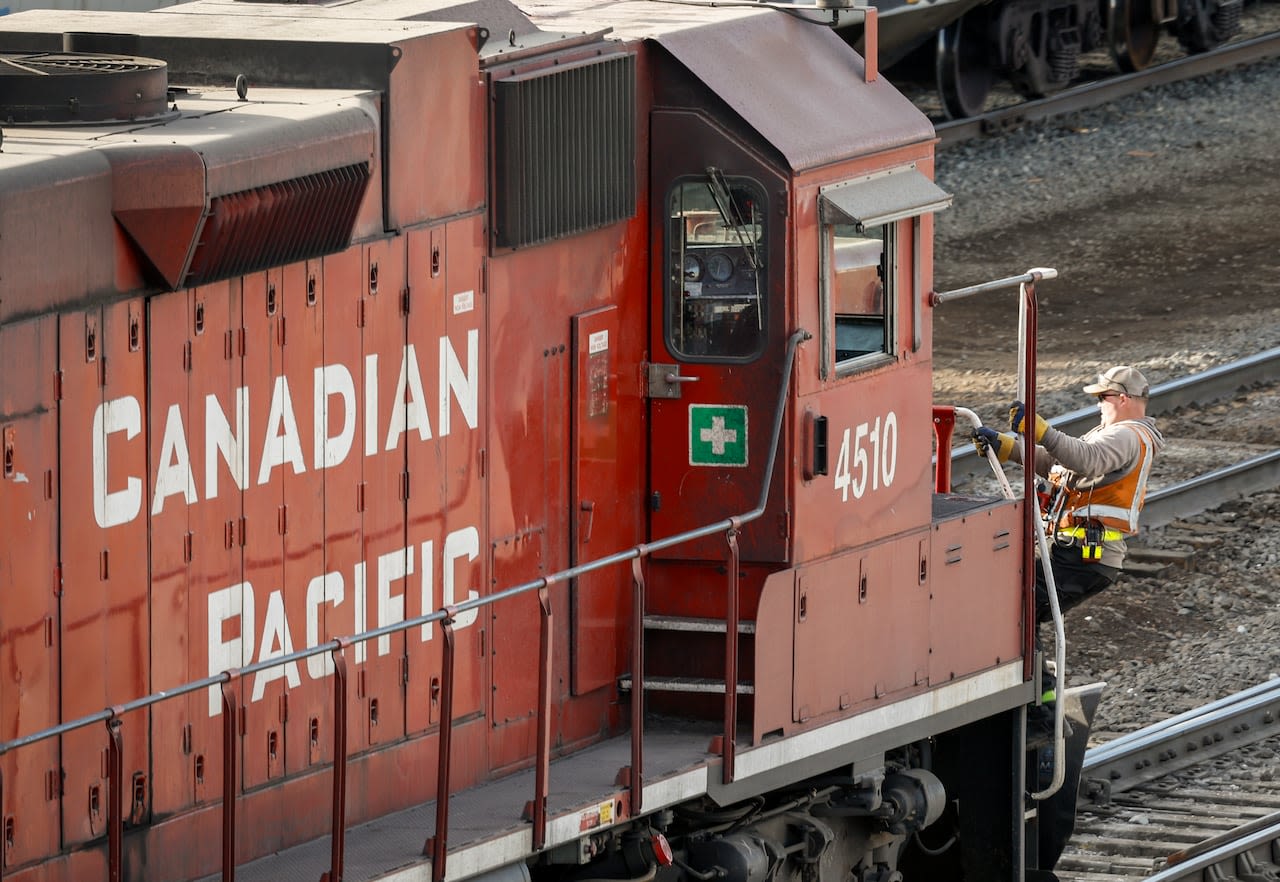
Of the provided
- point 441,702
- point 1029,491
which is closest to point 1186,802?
point 1029,491

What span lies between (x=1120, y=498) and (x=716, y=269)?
2778 millimetres

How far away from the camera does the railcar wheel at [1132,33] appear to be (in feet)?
81.5

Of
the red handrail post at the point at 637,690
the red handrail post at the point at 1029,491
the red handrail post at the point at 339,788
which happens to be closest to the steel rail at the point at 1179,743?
the red handrail post at the point at 1029,491

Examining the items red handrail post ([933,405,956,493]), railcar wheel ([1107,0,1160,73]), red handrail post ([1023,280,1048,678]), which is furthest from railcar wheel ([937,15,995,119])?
red handrail post ([1023,280,1048,678])

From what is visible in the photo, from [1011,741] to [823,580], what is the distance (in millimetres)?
1480

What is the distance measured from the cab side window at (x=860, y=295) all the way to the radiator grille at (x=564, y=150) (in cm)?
80

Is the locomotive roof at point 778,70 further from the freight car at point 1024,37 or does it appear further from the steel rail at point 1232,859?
the freight car at point 1024,37

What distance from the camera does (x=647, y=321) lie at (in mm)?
8375

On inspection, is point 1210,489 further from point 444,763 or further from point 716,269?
point 444,763

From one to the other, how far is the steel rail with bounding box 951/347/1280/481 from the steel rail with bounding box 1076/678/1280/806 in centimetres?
341

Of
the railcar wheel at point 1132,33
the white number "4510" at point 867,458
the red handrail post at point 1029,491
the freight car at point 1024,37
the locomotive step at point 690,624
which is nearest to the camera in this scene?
the locomotive step at point 690,624

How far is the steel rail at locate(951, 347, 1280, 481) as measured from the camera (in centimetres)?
1544

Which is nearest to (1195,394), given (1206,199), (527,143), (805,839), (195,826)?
(1206,199)

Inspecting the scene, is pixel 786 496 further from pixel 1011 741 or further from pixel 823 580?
pixel 1011 741
